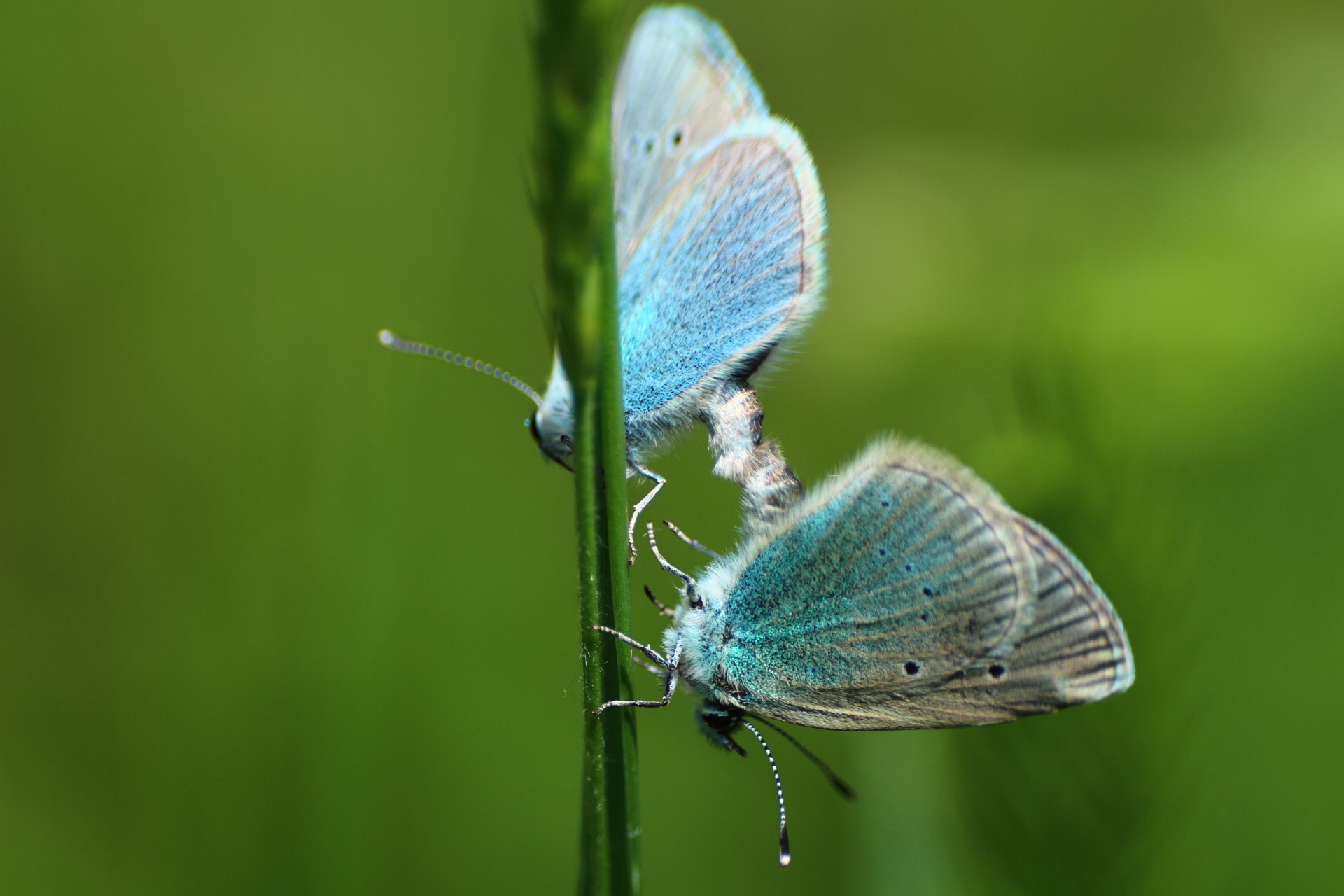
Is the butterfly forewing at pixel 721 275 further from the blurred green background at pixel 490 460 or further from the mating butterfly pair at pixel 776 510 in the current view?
the blurred green background at pixel 490 460

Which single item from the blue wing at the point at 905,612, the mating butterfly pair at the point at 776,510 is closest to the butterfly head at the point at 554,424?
the mating butterfly pair at the point at 776,510

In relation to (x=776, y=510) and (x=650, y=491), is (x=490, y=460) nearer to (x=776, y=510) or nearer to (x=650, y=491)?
(x=650, y=491)

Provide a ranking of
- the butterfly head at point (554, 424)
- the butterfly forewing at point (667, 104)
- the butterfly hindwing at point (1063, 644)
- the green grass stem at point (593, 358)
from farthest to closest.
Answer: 1. the butterfly forewing at point (667, 104)
2. the butterfly head at point (554, 424)
3. the butterfly hindwing at point (1063, 644)
4. the green grass stem at point (593, 358)

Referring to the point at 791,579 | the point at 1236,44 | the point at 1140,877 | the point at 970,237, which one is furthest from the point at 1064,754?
the point at 1236,44

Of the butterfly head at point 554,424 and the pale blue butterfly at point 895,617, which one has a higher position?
the butterfly head at point 554,424

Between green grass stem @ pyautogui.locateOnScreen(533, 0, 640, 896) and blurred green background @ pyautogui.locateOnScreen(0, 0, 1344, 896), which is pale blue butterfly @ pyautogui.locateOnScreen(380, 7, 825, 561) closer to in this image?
blurred green background @ pyautogui.locateOnScreen(0, 0, 1344, 896)

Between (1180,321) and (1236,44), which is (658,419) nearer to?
(1180,321)

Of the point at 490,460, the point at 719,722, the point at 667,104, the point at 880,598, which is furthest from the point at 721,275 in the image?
the point at 490,460

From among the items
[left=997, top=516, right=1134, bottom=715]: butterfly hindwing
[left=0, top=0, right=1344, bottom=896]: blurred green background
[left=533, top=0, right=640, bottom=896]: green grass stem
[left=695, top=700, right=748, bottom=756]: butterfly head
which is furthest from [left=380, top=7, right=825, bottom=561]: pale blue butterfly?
[left=533, top=0, right=640, bottom=896]: green grass stem
